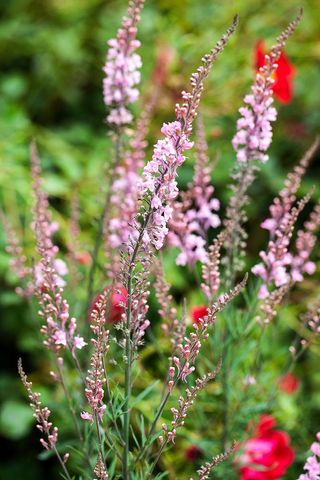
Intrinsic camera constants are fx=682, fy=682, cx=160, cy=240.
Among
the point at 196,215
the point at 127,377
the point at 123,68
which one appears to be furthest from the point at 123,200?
the point at 127,377

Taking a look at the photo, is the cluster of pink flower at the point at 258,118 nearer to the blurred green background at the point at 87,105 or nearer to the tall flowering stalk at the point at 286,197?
the tall flowering stalk at the point at 286,197

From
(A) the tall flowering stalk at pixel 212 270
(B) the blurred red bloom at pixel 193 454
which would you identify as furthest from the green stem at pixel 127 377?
(B) the blurred red bloom at pixel 193 454

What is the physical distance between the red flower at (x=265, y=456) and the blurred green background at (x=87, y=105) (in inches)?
17.6

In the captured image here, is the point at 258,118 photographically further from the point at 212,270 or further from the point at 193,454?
the point at 193,454

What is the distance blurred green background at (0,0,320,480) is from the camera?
1907 millimetres

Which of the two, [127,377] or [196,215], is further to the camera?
[196,215]

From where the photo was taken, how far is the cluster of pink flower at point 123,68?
105cm

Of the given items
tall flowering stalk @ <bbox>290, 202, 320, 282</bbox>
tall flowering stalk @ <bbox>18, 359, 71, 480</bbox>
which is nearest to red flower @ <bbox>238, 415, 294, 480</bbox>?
tall flowering stalk @ <bbox>290, 202, 320, 282</bbox>

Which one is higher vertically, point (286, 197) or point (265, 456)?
point (286, 197)

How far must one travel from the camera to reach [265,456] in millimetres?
1223

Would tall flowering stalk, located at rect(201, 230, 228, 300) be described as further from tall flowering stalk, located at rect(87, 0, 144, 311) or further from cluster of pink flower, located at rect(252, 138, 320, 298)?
tall flowering stalk, located at rect(87, 0, 144, 311)

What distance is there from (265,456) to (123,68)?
0.72 metres

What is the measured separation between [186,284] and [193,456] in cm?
69

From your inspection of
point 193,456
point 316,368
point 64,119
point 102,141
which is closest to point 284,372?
point 193,456
